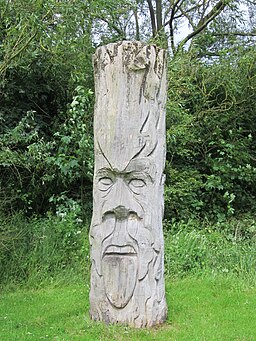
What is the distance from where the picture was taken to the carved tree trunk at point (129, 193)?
4176 mm

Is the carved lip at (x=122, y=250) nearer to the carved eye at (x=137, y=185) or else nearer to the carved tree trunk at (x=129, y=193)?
the carved tree trunk at (x=129, y=193)

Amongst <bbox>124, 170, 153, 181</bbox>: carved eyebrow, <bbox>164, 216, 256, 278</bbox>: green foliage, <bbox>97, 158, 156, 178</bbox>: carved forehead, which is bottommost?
<bbox>164, 216, 256, 278</bbox>: green foliage

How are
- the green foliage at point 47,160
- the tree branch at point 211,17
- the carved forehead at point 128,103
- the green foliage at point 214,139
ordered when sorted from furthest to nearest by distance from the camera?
the tree branch at point 211,17 < the green foliage at point 214,139 < the green foliage at point 47,160 < the carved forehead at point 128,103

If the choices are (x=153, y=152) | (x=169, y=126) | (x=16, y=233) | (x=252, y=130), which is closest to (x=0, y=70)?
(x=16, y=233)

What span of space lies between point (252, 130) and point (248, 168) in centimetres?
96

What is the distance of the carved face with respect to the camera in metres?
4.17

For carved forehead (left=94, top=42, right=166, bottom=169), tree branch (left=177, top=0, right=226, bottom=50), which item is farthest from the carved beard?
tree branch (left=177, top=0, right=226, bottom=50)

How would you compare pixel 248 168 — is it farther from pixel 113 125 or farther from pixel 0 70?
pixel 113 125

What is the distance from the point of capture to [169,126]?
326 inches

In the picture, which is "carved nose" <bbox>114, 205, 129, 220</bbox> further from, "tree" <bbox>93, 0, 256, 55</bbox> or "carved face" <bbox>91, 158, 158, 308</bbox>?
"tree" <bbox>93, 0, 256, 55</bbox>

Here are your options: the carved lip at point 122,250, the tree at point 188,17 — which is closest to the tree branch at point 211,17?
the tree at point 188,17

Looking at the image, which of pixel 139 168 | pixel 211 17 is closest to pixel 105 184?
pixel 139 168

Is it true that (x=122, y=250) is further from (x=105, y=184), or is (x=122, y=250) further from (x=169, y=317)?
(x=169, y=317)

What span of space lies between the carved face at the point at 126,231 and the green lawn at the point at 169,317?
38 cm
